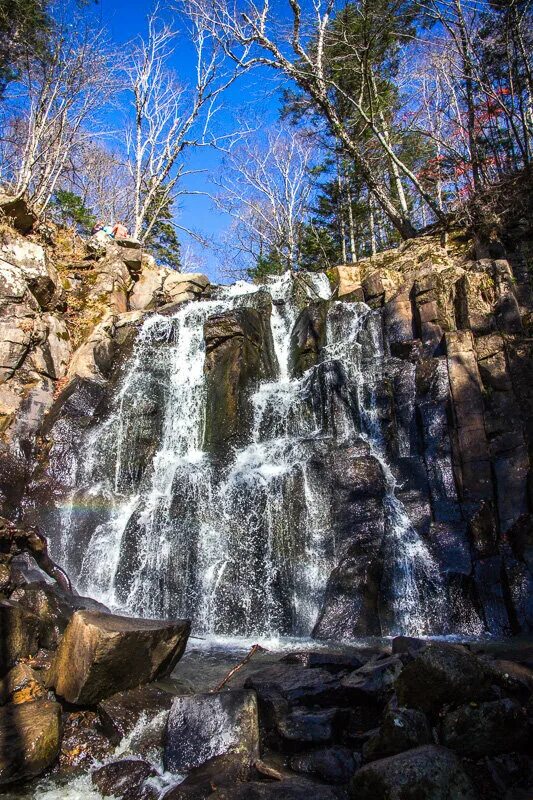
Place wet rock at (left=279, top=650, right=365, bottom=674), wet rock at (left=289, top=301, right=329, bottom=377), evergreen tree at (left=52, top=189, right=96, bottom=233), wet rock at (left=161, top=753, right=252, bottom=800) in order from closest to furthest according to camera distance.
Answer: wet rock at (left=161, top=753, right=252, bottom=800), wet rock at (left=279, top=650, right=365, bottom=674), wet rock at (left=289, top=301, right=329, bottom=377), evergreen tree at (left=52, top=189, right=96, bottom=233)

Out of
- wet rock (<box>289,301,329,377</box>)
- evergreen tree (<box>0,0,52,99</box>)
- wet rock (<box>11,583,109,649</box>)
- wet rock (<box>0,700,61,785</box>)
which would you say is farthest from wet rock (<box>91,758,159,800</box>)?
evergreen tree (<box>0,0,52,99</box>)

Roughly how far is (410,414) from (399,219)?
413 inches

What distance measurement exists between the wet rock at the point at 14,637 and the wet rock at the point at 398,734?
374 cm

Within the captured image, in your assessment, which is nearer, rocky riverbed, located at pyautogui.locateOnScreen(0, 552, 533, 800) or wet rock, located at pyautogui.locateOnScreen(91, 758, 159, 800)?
rocky riverbed, located at pyautogui.locateOnScreen(0, 552, 533, 800)

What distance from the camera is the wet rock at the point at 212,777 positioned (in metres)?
3.59

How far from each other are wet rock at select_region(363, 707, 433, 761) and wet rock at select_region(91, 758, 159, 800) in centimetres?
168

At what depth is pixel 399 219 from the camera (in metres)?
18.3

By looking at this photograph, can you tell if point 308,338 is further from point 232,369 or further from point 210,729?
point 210,729

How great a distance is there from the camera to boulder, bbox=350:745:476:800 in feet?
9.59

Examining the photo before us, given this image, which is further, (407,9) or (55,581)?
(407,9)

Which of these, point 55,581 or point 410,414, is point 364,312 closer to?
point 410,414

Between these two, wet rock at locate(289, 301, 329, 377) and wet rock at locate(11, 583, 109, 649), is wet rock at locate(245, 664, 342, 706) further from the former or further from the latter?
wet rock at locate(289, 301, 329, 377)

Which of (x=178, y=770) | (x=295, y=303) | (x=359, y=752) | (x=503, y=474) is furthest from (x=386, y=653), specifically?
(x=295, y=303)

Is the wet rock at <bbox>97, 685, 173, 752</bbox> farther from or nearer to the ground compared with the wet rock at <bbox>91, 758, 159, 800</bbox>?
farther from the ground
